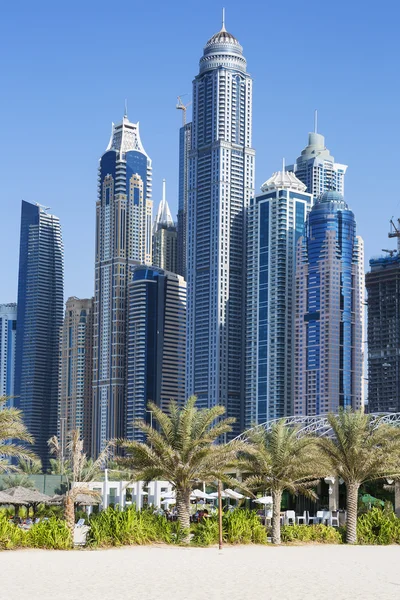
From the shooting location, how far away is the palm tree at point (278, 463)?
38219mm

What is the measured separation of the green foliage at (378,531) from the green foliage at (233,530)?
455 cm

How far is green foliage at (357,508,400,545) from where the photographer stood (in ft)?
131

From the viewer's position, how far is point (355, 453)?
1543 inches

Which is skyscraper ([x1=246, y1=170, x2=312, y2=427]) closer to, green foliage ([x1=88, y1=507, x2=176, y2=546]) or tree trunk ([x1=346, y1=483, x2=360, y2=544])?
tree trunk ([x1=346, y1=483, x2=360, y2=544])

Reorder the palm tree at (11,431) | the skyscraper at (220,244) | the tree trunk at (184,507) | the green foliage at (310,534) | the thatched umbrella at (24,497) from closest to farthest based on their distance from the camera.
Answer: the palm tree at (11,431), the tree trunk at (184,507), the green foliage at (310,534), the thatched umbrella at (24,497), the skyscraper at (220,244)

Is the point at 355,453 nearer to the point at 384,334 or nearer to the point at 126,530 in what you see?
the point at 126,530

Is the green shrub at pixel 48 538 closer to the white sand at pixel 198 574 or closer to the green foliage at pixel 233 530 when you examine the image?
the white sand at pixel 198 574

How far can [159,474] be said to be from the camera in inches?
1426

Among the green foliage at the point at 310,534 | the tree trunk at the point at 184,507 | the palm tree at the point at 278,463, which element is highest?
the palm tree at the point at 278,463

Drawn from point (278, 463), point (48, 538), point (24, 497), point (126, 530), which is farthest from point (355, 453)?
point (24, 497)

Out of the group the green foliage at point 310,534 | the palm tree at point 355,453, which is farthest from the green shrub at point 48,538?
the palm tree at point 355,453

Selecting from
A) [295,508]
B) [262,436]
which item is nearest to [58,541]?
[262,436]

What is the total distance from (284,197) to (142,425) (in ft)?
500

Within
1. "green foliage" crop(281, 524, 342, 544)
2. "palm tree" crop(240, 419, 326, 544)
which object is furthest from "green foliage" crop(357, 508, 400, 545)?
"palm tree" crop(240, 419, 326, 544)
